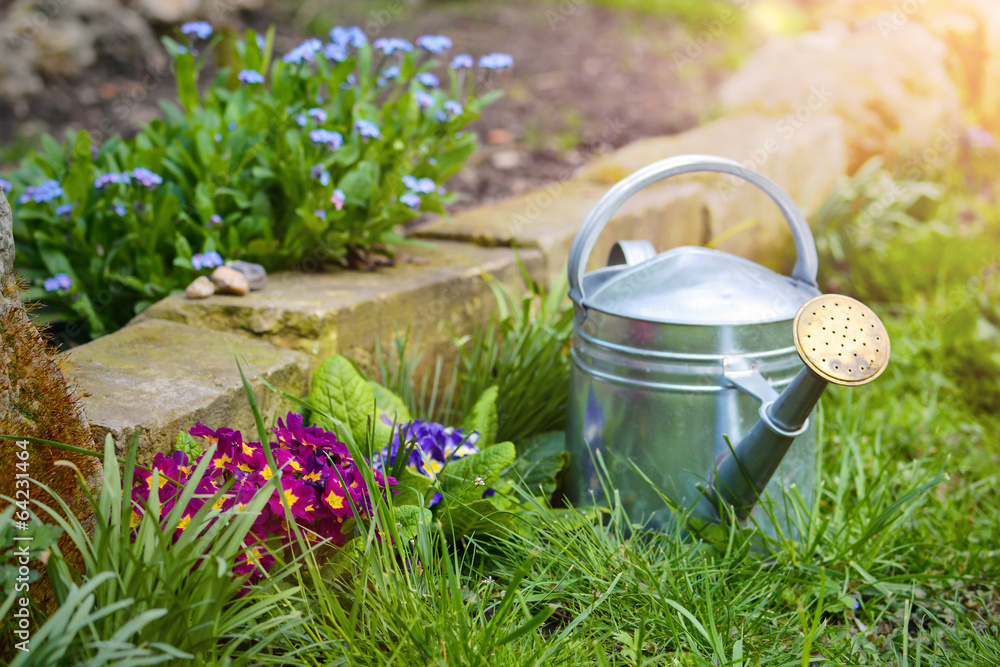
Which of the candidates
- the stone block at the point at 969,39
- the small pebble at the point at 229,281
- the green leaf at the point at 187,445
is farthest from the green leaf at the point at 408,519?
the stone block at the point at 969,39

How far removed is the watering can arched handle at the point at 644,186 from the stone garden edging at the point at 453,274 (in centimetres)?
58

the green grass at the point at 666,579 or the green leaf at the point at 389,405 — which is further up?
the green leaf at the point at 389,405

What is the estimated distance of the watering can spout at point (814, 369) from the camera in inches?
43.8

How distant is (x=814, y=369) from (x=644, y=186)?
1.68ft

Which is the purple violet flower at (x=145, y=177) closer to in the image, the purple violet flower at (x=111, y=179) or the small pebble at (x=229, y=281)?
the purple violet flower at (x=111, y=179)

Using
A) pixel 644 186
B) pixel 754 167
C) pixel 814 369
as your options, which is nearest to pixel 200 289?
pixel 644 186

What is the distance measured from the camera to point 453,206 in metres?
3.12

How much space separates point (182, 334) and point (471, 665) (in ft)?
3.25

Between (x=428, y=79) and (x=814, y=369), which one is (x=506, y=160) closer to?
(x=428, y=79)

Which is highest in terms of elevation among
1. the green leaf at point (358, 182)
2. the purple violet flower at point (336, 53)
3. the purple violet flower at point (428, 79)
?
the purple violet flower at point (336, 53)

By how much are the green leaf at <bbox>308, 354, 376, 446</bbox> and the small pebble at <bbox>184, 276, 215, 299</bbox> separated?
18.4 inches
